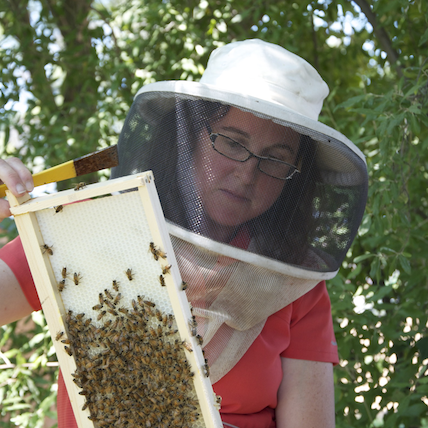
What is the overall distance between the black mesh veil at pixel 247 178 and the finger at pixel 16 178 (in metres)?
0.40

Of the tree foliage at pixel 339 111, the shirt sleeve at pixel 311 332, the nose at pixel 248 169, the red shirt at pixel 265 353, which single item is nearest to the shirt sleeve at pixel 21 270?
the red shirt at pixel 265 353

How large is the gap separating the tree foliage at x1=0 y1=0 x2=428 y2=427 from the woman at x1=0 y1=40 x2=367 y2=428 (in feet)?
1.91

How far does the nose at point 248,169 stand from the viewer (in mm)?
1337

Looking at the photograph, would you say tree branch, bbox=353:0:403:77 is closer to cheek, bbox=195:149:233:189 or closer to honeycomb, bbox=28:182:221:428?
cheek, bbox=195:149:233:189

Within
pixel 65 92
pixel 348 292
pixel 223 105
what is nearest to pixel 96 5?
pixel 65 92

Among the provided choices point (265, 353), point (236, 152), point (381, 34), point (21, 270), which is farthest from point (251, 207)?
point (381, 34)

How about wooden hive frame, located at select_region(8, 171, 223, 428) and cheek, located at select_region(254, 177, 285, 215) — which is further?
cheek, located at select_region(254, 177, 285, 215)

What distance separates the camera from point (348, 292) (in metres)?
2.13

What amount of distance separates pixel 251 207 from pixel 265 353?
0.47 meters

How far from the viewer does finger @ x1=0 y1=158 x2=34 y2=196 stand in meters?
1.02

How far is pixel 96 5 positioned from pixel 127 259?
256 cm

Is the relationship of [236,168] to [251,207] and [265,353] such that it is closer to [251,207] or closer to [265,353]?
[251,207]

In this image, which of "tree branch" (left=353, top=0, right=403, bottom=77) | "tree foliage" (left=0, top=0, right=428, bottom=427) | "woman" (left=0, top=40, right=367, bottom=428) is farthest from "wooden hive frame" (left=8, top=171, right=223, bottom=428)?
"tree branch" (left=353, top=0, right=403, bottom=77)

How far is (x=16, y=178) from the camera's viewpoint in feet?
3.41
